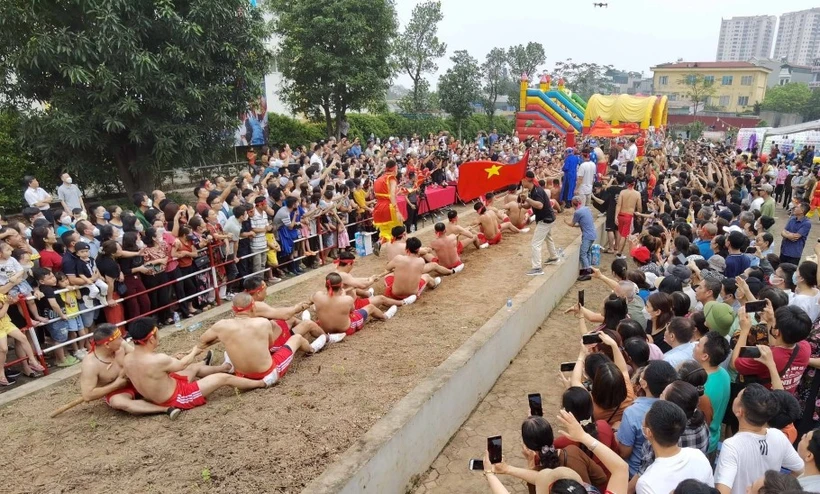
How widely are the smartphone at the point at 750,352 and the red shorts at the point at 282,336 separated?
440cm

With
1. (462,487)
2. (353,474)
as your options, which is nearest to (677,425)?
(353,474)

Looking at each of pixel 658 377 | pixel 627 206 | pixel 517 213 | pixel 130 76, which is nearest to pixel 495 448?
pixel 658 377

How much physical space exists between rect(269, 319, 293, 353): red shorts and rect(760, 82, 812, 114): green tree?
245 ft

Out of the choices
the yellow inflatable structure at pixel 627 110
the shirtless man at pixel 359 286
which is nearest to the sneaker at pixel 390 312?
the shirtless man at pixel 359 286

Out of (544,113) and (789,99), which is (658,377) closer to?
(544,113)

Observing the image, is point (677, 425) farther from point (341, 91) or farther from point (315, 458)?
point (341, 91)

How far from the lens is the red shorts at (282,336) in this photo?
18.8ft

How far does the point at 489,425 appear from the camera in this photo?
5.52 meters

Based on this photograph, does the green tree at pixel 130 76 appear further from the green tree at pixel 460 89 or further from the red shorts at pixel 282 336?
the green tree at pixel 460 89

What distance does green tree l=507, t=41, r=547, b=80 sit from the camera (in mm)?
45562

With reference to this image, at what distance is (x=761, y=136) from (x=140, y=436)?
3293cm

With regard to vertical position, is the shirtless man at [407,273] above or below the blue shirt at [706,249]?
below

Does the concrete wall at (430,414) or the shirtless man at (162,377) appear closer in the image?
the concrete wall at (430,414)

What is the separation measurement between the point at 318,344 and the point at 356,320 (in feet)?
2.40
